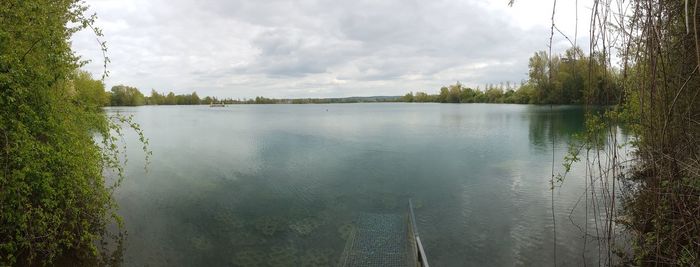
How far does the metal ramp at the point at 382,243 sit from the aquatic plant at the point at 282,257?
1.11 m

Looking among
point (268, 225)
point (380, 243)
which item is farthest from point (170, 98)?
point (380, 243)

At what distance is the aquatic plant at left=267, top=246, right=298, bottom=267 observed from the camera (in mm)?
7902

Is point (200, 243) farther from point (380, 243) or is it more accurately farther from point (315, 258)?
point (380, 243)

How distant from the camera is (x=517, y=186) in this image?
45.9 feet

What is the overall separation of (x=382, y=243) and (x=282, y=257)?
227 centimetres

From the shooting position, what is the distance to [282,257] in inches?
322

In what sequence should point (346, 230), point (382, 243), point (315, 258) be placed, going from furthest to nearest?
point (346, 230) < point (382, 243) < point (315, 258)

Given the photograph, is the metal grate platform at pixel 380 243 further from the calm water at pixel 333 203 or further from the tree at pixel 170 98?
the tree at pixel 170 98

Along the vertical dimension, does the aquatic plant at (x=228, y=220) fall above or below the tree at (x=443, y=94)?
below

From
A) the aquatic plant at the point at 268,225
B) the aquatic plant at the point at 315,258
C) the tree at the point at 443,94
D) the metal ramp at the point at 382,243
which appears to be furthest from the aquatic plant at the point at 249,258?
the tree at the point at 443,94

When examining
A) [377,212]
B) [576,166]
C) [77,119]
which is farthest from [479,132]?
[77,119]

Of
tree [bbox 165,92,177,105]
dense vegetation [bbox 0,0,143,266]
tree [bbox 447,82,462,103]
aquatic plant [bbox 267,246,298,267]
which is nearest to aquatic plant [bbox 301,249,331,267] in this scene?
aquatic plant [bbox 267,246,298,267]

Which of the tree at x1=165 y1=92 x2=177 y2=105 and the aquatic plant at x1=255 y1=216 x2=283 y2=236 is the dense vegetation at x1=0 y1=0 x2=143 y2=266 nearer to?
the aquatic plant at x1=255 y1=216 x2=283 y2=236

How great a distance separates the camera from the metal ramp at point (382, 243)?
24.4 feet
